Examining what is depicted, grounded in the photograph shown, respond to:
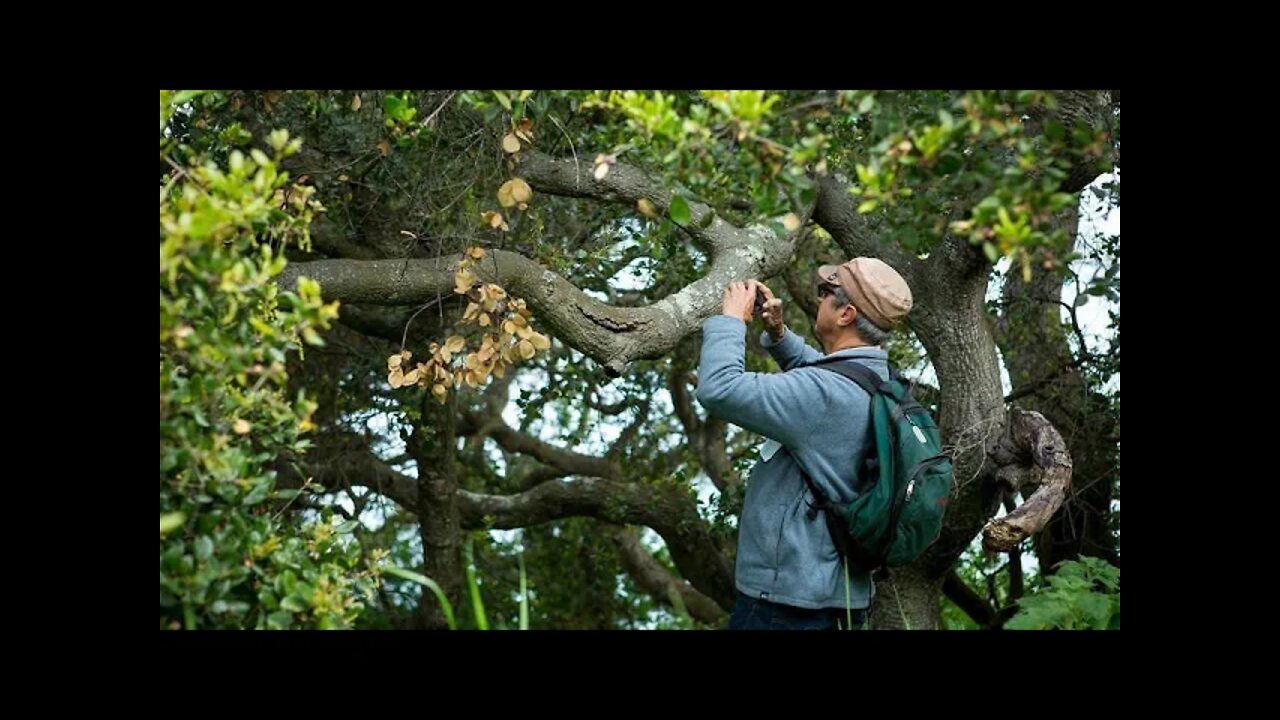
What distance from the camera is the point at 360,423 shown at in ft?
24.4

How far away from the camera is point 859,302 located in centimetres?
379

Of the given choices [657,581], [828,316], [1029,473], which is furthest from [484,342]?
[657,581]

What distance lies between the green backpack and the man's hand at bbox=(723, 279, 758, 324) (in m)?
0.30

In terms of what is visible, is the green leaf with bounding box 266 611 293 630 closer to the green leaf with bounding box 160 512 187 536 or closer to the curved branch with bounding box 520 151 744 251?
the green leaf with bounding box 160 512 187 536

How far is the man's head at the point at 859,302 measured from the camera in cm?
377

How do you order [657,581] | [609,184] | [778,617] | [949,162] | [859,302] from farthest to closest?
[657,581]
[609,184]
[859,302]
[778,617]
[949,162]

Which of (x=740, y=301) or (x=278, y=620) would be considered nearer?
(x=278, y=620)

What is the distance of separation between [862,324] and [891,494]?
547 millimetres

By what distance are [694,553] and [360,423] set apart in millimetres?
2061

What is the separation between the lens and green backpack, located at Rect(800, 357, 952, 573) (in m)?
3.52

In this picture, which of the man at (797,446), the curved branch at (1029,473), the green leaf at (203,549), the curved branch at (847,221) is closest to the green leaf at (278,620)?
the green leaf at (203,549)

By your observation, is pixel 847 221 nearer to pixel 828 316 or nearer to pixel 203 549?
pixel 828 316

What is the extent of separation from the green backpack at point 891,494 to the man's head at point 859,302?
209 mm

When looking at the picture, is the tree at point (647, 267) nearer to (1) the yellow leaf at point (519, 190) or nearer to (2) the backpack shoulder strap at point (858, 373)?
(1) the yellow leaf at point (519, 190)
